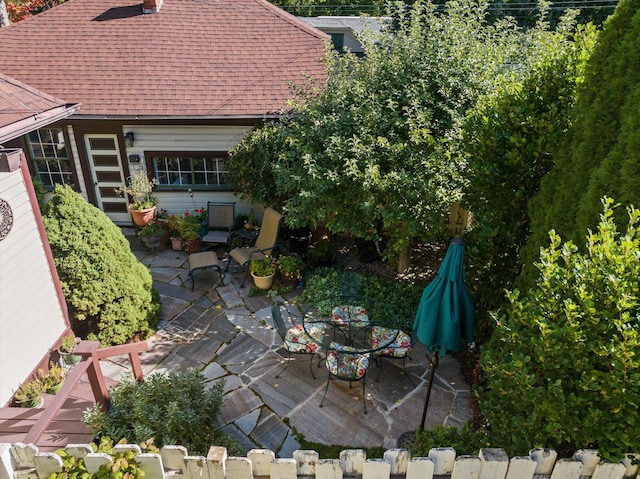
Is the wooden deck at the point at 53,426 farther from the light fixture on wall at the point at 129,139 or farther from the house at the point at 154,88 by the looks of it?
the light fixture on wall at the point at 129,139

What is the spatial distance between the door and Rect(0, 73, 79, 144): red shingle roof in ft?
16.9

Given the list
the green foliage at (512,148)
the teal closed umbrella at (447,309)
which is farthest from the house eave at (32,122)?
the green foliage at (512,148)

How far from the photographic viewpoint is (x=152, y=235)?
395 inches

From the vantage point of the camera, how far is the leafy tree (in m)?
6.81

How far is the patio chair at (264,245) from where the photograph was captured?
29.4 ft

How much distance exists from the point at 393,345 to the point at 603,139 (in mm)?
3499

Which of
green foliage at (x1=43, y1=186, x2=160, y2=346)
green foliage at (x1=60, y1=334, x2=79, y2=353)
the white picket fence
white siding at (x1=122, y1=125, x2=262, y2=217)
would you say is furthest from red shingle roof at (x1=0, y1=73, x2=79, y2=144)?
white siding at (x1=122, y1=125, x2=262, y2=217)

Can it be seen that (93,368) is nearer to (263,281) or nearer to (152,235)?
(263,281)

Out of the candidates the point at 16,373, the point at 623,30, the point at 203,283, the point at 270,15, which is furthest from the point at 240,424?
the point at 270,15

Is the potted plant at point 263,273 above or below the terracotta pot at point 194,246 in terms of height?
above

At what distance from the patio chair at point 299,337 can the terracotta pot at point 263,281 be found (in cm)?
193

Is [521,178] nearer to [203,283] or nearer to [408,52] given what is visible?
[408,52]

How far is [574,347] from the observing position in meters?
2.99

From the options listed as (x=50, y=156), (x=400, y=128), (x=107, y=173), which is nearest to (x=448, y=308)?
(x=400, y=128)
